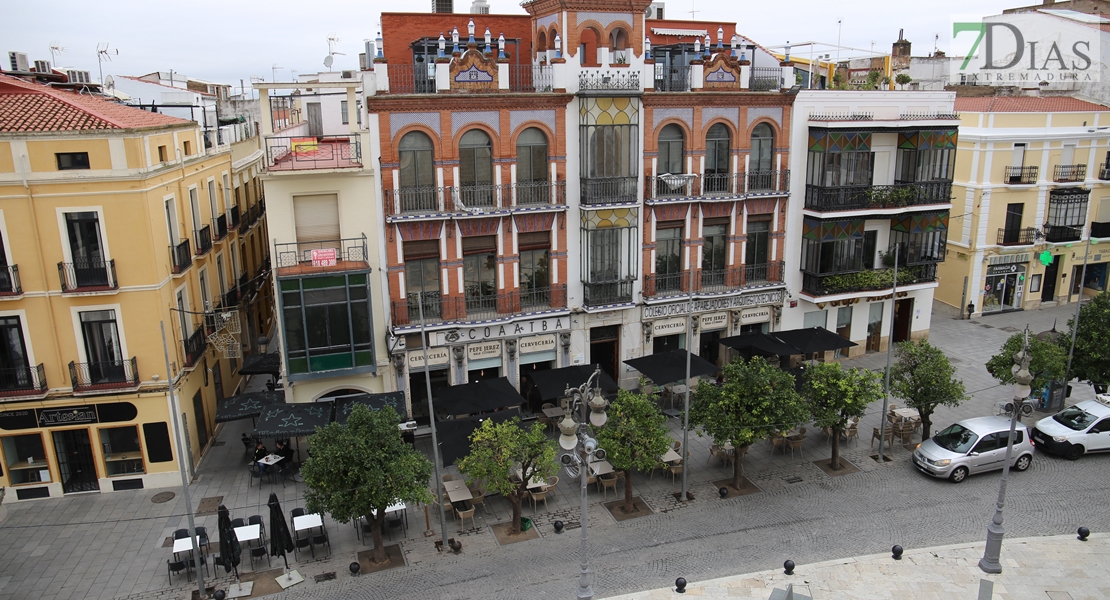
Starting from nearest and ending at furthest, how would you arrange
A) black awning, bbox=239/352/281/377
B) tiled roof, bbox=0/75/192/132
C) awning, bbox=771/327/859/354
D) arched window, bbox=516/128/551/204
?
1. tiled roof, bbox=0/75/192/132
2. arched window, bbox=516/128/551/204
3. black awning, bbox=239/352/281/377
4. awning, bbox=771/327/859/354

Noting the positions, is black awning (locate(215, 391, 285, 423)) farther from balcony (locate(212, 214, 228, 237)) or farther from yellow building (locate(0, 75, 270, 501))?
balcony (locate(212, 214, 228, 237))

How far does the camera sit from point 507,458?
20828 mm

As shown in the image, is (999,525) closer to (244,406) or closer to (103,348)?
(244,406)

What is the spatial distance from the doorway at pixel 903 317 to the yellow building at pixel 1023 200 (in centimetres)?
673

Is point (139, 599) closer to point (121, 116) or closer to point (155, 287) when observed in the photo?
point (155, 287)

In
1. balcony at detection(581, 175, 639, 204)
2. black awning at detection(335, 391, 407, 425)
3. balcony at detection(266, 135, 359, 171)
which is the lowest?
black awning at detection(335, 391, 407, 425)

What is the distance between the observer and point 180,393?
968 inches

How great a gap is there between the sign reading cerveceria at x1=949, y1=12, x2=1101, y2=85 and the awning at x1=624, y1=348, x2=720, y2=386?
3349 cm

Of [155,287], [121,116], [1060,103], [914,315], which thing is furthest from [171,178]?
[1060,103]

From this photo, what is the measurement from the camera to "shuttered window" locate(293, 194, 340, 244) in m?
25.9

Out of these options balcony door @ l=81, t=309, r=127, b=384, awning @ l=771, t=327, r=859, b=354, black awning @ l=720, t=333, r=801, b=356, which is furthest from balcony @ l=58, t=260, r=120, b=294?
awning @ l=771, t=327, r=859, b=354

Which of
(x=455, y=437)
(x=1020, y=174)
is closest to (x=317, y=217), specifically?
(x=455, y=437)

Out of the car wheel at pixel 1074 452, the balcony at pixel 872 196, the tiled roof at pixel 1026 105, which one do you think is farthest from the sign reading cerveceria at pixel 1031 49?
the car wheel at pixel 1074 452

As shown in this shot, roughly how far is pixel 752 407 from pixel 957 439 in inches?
296
